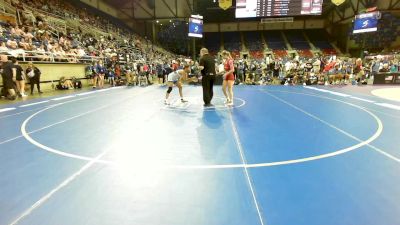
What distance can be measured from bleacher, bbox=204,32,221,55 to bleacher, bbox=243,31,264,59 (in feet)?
16.4

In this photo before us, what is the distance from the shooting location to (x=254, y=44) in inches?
1747

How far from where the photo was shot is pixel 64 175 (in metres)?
3.45

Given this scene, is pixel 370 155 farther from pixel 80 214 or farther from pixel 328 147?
pixel 80 214

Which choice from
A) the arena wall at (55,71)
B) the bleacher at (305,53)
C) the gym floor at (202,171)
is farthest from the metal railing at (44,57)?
the bleacher at (305,53)

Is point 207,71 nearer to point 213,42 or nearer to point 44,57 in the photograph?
point 44,57

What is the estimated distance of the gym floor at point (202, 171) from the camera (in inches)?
102

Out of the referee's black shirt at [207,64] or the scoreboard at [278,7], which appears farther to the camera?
the scoreboard at [278,7]

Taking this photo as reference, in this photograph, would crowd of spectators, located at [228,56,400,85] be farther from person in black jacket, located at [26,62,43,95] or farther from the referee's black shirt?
→ person in black jacket, located at [26,62,43,95]

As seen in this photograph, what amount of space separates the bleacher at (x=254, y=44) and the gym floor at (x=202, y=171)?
37.2m

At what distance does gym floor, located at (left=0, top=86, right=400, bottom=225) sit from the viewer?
2.58m

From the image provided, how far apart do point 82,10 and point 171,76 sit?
24.3 meters

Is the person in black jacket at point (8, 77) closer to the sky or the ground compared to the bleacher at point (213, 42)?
closer to the ground

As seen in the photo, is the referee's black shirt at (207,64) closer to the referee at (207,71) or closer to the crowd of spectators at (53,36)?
the referee at (207,71)

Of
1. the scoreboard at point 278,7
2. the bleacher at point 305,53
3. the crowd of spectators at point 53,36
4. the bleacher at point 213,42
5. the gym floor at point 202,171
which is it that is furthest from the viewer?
the bleacher at point 213,42
